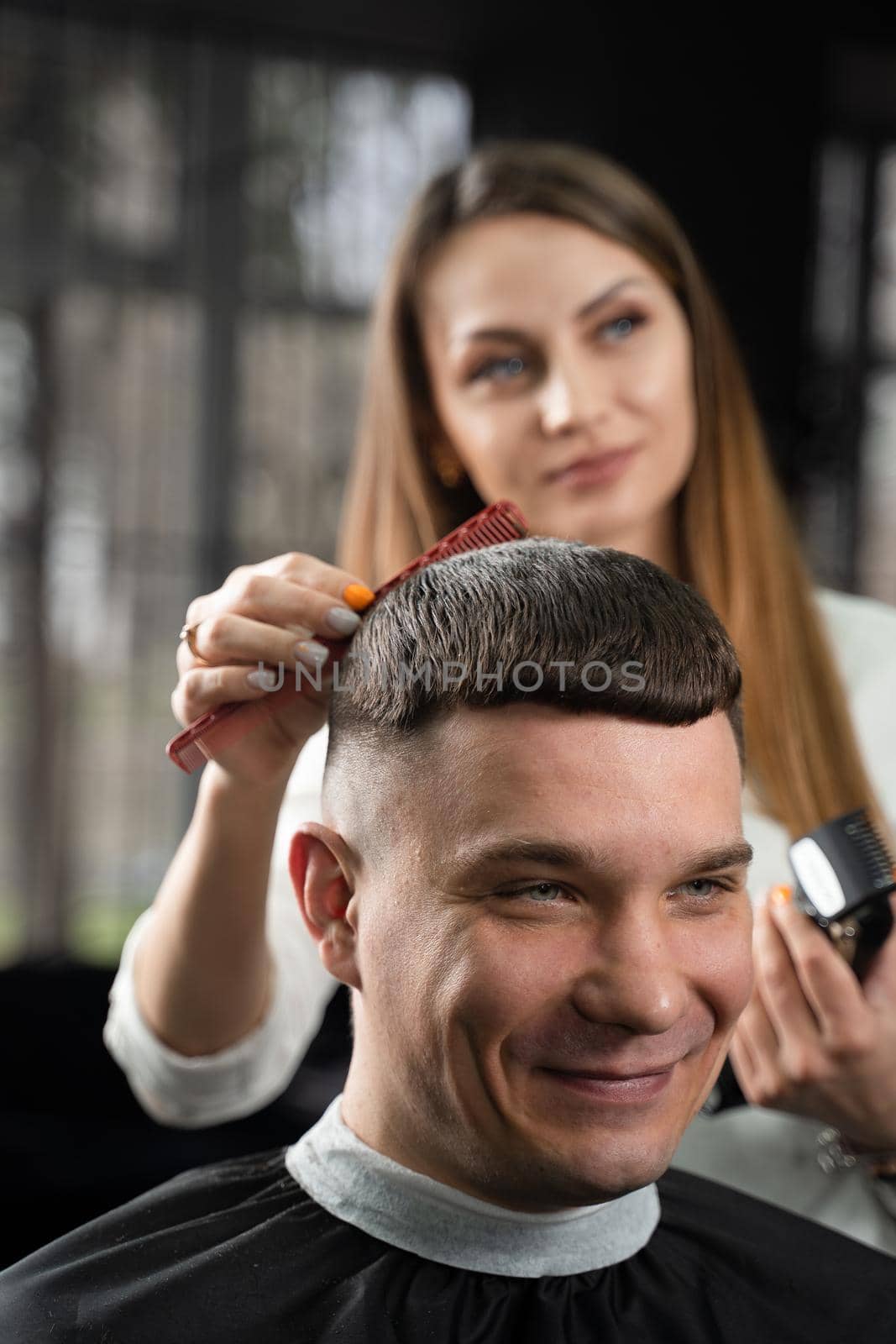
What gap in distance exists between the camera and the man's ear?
1076 millimetres

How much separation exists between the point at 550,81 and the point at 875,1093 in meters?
3.81

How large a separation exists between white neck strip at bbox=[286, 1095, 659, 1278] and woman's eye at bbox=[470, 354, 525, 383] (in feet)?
2.87

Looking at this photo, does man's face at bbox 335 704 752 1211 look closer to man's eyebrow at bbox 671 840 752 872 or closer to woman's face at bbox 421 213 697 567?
man's eyebrow at bbox 671 840 752 872

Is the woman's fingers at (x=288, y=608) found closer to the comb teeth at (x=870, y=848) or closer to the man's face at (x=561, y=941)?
the man's face at (x=561, y=941)

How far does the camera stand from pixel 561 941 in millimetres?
930

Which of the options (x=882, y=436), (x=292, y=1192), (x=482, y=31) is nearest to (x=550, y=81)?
(x=482, y=31)

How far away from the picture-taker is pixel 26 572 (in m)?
4.45

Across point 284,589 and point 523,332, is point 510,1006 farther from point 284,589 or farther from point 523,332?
point 523,332

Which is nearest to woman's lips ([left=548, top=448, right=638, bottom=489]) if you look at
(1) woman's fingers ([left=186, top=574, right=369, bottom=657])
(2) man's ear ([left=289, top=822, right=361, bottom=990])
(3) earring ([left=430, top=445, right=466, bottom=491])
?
(3) earring ([left=430, top=445, right=466, bottom=491])

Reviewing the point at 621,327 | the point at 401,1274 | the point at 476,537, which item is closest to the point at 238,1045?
the point at 401,1274

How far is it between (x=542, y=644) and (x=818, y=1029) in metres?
0.51

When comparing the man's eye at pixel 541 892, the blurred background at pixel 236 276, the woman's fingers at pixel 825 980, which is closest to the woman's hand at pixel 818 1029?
the woman's fingers at pixel 825 980

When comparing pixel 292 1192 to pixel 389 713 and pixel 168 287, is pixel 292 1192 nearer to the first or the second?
pixel 389 713

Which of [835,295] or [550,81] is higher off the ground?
[550,81]
